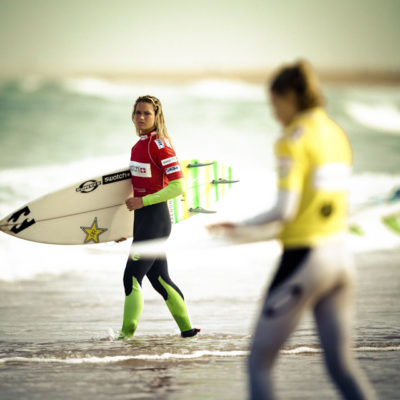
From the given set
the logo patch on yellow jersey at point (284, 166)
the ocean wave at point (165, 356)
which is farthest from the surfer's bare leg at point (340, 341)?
the ocean wave at point (165, 356)

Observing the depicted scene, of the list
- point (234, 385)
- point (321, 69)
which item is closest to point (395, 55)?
point (321, 69)

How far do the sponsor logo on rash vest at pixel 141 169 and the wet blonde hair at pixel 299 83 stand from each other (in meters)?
2.16

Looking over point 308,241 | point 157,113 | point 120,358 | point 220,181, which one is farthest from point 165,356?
point 308,241

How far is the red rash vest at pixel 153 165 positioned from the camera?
4504mm

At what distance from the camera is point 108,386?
357 centimetres

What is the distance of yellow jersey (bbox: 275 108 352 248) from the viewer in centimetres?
234

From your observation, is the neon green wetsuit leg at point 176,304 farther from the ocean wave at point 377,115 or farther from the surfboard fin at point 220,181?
the ocean wave at point 377,115

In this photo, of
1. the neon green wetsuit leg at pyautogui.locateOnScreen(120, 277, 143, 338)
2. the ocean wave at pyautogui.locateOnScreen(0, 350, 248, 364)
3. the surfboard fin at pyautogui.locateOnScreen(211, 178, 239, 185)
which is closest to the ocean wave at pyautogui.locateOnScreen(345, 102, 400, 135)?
the surfboard fin at pyautogui.locateOnScreen(211, 178, 239, 185)

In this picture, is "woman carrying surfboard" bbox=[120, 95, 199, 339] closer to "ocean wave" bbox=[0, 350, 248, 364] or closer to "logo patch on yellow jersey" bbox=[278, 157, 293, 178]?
"ocean wave" bbox=[0, 350, 248, 364]

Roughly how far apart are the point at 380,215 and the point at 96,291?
16.5 feet

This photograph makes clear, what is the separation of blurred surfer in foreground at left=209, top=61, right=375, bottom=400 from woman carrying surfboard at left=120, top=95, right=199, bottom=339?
2.05 m

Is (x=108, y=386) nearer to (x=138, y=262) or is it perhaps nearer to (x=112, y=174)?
(x=138, y=262)

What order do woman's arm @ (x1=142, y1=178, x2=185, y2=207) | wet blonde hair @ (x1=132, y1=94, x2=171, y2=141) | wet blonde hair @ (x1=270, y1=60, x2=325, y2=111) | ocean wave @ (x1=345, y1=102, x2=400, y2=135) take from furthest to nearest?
ocean wave @ (x1=345, y1=102, x2=400, y2=135) < wet blonde hair @ (x1=132, y1=94, x2=171, y2=141) < woman's arm @ (x1=142, y1=178, x2=185, y2=207) < wet blonde hair @ (x1=270, y1=60, x2=325, y2=111)

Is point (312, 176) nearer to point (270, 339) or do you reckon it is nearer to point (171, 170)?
point (270, 339)
